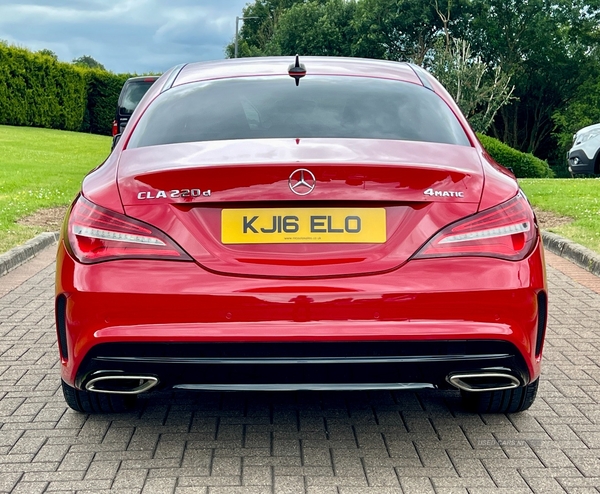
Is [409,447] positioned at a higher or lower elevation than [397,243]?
lower

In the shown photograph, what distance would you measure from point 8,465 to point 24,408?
2.50ft

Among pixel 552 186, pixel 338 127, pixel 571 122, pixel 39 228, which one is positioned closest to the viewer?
pixel 338 127

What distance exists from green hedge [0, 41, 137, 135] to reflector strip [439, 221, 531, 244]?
125 feet

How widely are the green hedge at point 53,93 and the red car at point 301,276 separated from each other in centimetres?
3769

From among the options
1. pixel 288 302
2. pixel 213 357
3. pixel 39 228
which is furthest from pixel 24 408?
pixel 39 228

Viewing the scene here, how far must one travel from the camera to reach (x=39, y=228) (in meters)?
10.7

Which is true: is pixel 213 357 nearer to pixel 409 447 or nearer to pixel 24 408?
pixel 409 447

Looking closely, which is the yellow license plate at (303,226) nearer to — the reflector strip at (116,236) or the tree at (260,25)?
the reflector strip at (116,236)

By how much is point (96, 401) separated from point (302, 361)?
1228 millimetres

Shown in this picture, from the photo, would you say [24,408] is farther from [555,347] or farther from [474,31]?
[474,31]

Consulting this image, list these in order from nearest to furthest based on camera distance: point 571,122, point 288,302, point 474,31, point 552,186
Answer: point 288,302 → point 552,186 → point 571,122 → point 474,31

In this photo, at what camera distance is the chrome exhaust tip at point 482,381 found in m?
3.34

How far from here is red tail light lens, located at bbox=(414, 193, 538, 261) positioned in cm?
326

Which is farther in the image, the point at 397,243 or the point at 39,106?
the point at 39,106
